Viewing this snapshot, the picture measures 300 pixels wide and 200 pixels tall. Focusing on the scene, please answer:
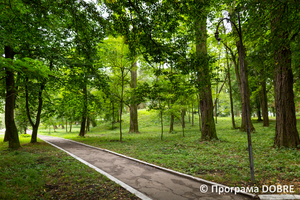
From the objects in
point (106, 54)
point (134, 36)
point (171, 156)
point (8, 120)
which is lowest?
point (171, 156)

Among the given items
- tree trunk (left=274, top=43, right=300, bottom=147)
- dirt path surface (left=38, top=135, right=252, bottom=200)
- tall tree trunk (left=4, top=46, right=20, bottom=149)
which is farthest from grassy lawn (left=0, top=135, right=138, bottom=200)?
tree trunk (left=274, top=43, right=300, bottom=147)

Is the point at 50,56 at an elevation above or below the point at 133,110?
above

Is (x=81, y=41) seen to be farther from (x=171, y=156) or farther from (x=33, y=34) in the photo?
(x=171, y=156)

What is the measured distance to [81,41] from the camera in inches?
225

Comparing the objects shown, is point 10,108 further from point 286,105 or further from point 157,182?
point 286,105

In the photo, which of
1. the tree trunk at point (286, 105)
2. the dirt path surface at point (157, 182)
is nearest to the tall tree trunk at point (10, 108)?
the dirt path surface at point (157, 182)

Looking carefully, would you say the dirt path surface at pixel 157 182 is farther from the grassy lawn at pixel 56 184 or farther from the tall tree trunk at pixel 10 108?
the tall tree trunk at pixel 10 108

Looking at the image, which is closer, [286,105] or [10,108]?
[286,105]

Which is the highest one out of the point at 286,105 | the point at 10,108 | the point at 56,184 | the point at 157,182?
the point at 10,108

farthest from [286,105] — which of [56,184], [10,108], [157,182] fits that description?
[10,108]

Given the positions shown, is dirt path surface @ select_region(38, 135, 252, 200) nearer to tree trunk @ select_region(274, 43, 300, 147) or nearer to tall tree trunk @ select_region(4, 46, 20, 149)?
tree trunk @ select_region(274, 43, 300, 147)

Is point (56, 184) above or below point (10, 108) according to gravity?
below

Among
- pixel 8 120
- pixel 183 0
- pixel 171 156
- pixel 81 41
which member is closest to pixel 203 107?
pixel 171 156

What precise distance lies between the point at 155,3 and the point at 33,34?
17.3 ft
